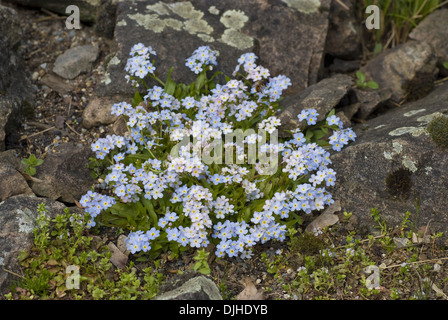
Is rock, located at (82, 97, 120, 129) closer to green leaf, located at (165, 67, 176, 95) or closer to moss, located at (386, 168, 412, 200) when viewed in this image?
green leaf, located at (165, 67, 176, 95)

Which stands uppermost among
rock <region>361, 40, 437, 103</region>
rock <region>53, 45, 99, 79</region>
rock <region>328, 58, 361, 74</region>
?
rock <region>361, 40, 437, 103</region>

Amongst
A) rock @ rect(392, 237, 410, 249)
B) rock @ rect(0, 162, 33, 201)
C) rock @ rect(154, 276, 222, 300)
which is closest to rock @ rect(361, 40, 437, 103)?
rock @ rect(392, 237, 410, 249)

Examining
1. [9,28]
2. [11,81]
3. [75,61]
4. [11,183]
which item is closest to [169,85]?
[75,61]

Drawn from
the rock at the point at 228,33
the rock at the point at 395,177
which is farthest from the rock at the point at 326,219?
the rock at the point at 228,33

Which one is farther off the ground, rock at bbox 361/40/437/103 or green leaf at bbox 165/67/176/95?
rock at bbox 361/40/437/103

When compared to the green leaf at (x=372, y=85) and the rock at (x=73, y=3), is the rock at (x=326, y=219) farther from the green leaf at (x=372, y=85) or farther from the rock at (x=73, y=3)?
the rock at (x=73, y=3)
